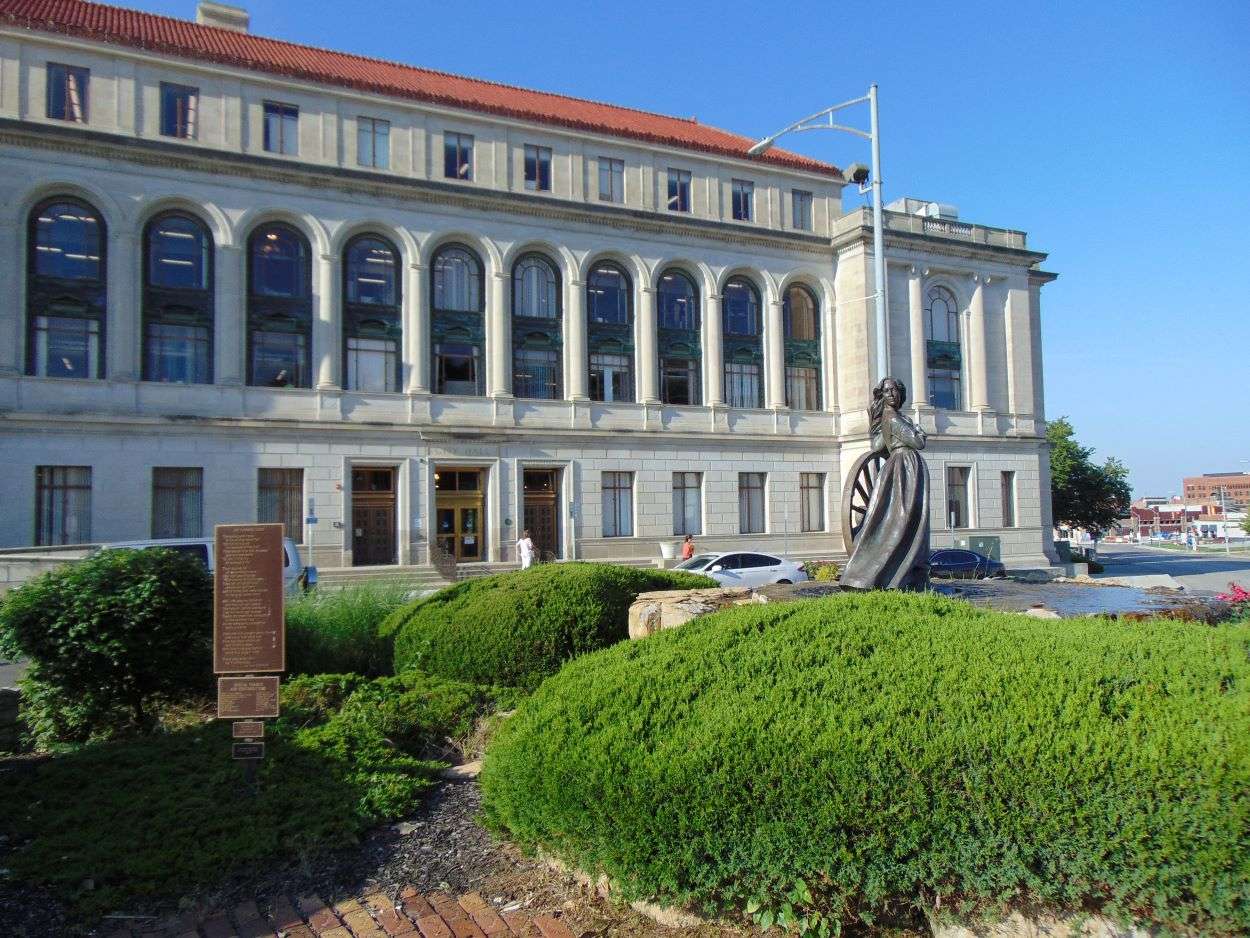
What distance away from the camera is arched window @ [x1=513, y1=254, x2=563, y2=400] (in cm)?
3453

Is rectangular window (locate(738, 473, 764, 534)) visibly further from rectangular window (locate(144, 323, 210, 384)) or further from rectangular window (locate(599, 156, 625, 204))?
rectangular window (locate(144, 323, 210, 384))

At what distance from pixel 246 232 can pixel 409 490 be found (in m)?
10.8

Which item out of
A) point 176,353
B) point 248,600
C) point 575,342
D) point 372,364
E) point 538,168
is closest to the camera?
point 248,600

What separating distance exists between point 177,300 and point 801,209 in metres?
26.8

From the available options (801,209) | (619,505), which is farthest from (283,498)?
(801,209)

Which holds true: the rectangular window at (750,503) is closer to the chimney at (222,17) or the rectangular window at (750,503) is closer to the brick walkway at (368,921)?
the chimney at (222,17)

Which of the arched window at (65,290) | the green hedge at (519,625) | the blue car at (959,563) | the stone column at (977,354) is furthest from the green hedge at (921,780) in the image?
the stone column at (977,354)

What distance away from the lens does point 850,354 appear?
39125 mm

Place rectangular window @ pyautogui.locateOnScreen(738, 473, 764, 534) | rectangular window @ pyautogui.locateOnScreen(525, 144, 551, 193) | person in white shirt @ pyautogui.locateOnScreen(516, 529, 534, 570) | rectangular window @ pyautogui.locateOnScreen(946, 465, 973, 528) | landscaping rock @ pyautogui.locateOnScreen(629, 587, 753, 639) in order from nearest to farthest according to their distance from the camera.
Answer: landscaping rock @ pyautogui.locateOnScreen(629, 587, 753, 639), person in white shirt @ pyautogui.locateOnScreen(516, 529, 534, 570), rectangular window @ pyautogui.locateOnScreen(525, 144, 551, 193), rectangular window @ pyautogui.locateOnScreen(738, 473, 764, 534), rectangular window @ pyautogui.locateOnScreen(946, 465, 973, 528)

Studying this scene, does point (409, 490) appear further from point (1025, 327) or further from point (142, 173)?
point (1025, 327)

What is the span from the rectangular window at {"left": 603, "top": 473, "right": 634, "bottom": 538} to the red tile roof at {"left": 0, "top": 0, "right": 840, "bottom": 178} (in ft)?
48.2

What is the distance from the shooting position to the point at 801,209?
132ft

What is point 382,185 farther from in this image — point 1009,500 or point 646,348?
point 1009,500

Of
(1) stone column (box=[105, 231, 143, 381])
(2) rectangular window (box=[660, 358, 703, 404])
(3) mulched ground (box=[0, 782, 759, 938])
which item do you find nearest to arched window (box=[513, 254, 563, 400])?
(2) rectangular window (box=[660, 358, 703, 404])
